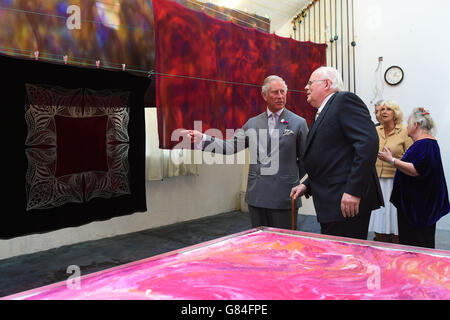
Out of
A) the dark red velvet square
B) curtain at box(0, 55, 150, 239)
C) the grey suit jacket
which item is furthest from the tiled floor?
the grey suit jacket

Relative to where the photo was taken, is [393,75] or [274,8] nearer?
[393,75]

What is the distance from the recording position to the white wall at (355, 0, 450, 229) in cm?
443

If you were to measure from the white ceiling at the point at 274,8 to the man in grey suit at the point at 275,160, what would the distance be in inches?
106

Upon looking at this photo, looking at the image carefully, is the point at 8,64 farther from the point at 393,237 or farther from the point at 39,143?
the point at 393,237

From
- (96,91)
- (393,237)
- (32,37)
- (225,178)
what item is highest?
(32,37)

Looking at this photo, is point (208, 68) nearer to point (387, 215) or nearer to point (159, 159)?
point (159, 159)

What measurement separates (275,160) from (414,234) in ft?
3.55

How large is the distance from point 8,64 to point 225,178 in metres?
4.02

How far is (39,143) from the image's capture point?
8.57ft

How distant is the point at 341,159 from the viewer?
1819 mm

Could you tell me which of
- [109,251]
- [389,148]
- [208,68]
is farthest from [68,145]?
[389,148]

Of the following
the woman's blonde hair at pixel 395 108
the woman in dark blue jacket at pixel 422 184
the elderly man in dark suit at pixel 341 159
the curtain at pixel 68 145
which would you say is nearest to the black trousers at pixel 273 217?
the elderly man in dark suit at pixel 341 159

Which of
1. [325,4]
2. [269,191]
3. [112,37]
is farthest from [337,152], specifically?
[325,4]

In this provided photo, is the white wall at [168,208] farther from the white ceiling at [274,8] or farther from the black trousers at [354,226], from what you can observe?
the black trousers at [354,226]
